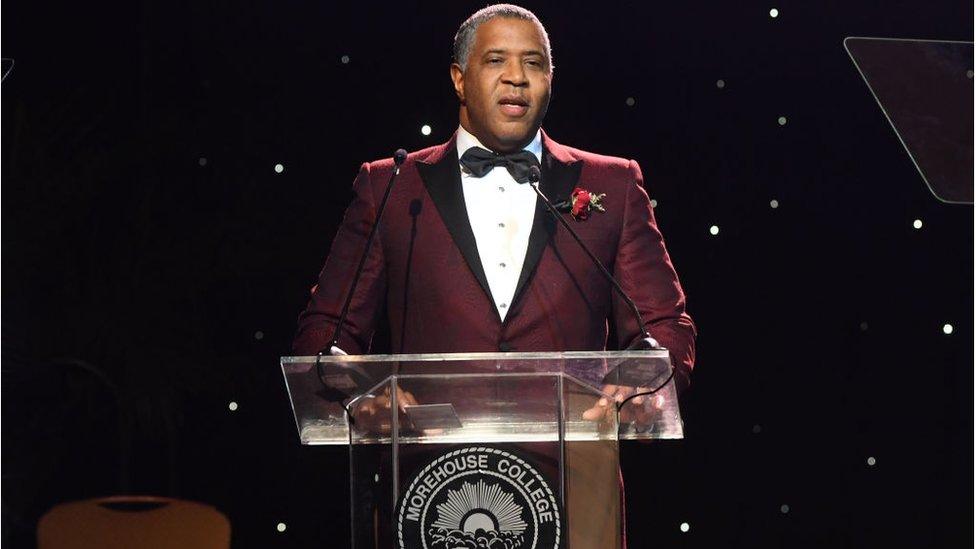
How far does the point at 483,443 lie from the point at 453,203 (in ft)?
3.64

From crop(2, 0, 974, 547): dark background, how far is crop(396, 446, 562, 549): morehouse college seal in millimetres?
1563

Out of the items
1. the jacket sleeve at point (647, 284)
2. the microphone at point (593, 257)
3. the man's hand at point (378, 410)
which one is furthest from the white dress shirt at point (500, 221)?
the man's hand at point (378, 410)

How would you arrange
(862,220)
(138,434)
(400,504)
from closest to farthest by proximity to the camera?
1. (400,504)
2. (138,434)
3. (862,220)

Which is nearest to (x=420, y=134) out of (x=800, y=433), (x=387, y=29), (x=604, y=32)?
(x=387, y=29)

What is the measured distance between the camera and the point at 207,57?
403 cm

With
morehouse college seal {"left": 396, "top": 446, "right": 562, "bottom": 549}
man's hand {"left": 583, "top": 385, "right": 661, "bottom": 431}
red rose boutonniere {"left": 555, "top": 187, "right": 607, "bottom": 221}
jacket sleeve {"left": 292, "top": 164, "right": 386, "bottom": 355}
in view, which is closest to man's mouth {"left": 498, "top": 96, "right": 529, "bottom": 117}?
red rose boutonniere {"left": 555, "top": 187, "right": 607, "bottom": 221}

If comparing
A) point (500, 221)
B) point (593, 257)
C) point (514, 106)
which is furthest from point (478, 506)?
point (514, 106)

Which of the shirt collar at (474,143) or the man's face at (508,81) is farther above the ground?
the man's face at (508,81)

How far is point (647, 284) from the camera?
3.51 meters

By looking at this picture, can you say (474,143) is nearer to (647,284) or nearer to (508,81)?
(508,81)

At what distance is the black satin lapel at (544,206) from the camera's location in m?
3.47

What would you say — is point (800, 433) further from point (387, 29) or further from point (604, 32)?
point (387, 29)

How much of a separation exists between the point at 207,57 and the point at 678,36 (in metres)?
1.26

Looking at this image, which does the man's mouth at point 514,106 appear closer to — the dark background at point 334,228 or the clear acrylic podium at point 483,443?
the dark background at point 334,228
